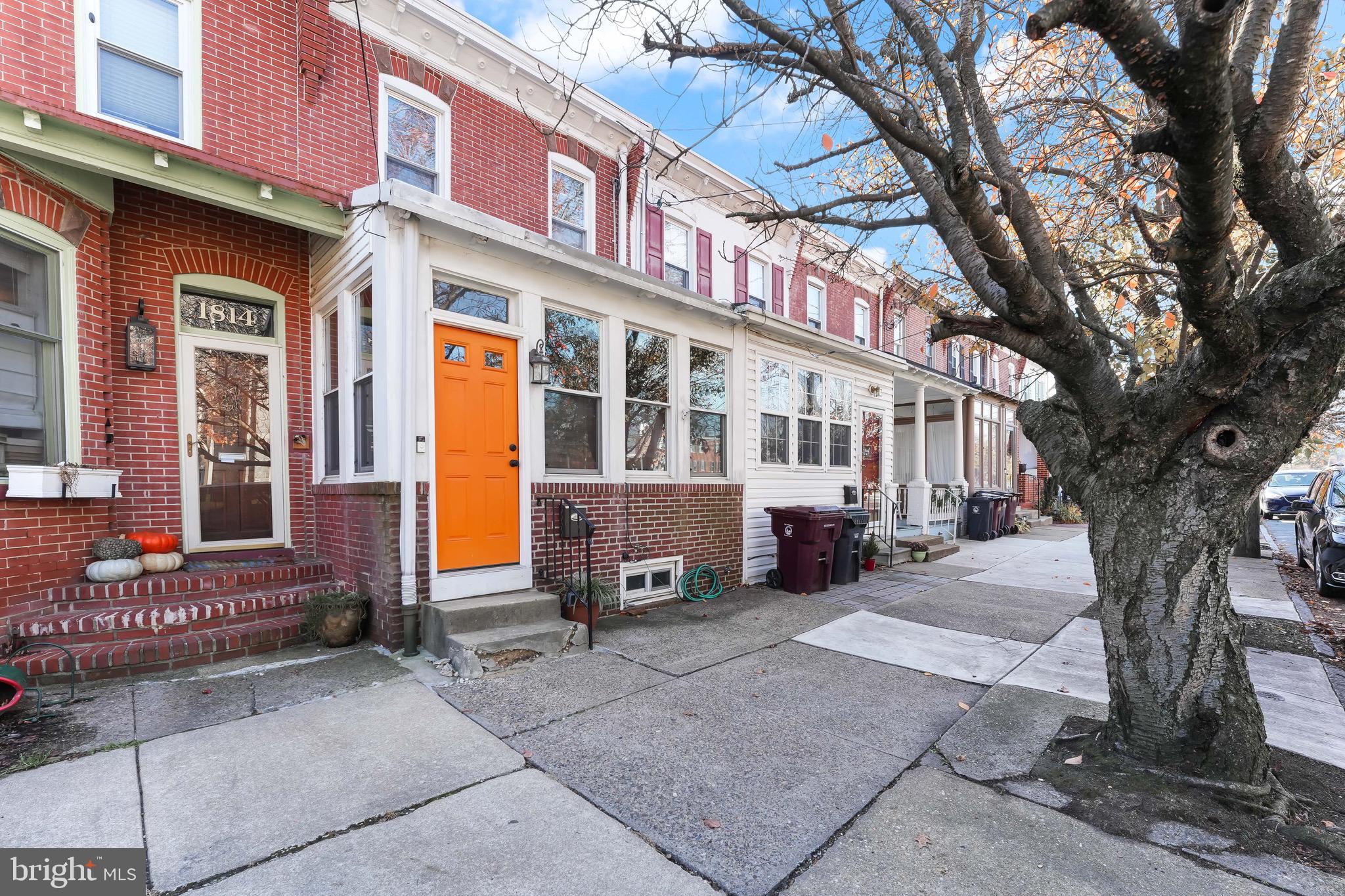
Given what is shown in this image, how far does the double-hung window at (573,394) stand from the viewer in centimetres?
600

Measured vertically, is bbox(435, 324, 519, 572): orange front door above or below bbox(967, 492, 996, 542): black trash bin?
above

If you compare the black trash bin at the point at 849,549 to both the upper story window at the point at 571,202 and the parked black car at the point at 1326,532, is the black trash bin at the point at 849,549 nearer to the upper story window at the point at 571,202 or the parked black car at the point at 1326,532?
the upper story window at the point at 571,202

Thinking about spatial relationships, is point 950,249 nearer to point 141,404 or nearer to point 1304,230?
point 1304,230

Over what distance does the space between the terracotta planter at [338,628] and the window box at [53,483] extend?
191 cm

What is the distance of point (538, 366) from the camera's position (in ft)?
18.4

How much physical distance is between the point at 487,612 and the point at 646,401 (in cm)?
309

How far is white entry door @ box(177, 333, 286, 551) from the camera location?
17.9 ft

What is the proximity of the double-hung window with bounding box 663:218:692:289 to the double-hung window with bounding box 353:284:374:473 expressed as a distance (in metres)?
4.44

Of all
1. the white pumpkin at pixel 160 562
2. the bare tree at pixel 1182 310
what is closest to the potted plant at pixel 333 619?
the white pumpkin at pixel 160 562

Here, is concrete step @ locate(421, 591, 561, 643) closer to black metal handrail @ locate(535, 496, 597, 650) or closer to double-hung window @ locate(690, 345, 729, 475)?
black metal handrail @ locate(535, 496, 597, 650)

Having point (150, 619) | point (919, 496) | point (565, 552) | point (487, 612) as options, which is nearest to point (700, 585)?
point (565, 552)

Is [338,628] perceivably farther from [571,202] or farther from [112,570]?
[571,202]

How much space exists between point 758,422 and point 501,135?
4.75 metres

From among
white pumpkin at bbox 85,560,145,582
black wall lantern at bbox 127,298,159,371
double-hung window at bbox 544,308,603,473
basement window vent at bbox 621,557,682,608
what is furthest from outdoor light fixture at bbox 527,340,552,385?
white pumpkin at bbox 85,560,145,582
